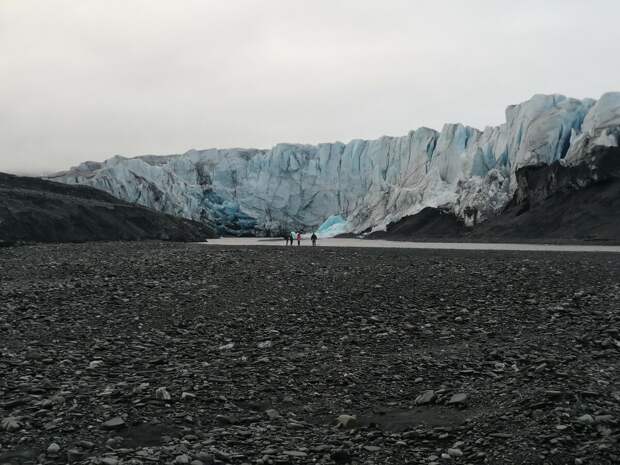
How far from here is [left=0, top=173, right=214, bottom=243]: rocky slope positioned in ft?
148

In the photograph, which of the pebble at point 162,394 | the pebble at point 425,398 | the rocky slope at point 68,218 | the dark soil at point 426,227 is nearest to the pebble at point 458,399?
the pebble at point 425,398

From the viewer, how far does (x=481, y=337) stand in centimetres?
977

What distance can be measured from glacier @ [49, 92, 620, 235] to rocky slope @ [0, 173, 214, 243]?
3807cm

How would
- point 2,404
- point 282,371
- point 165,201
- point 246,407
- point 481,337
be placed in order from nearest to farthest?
point 2,404, point 246,407, point 282,371, point 481,337, point 165,201

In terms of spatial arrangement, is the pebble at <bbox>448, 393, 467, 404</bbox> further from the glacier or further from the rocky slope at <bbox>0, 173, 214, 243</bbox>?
the glacier

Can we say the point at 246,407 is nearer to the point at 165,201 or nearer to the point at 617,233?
the point at 617,233

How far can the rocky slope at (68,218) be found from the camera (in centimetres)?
4497

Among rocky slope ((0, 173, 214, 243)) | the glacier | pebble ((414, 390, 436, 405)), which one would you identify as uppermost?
the glacier

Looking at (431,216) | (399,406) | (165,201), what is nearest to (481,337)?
(399,406)

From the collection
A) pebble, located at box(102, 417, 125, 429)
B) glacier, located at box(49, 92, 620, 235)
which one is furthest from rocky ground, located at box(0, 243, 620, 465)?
glacier, located at box(49, 92, 620, 235)

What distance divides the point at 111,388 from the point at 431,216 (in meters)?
86.1

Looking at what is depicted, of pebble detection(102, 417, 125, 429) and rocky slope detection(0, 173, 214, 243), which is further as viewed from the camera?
rocky slope detection(0, 173, 214, 243)

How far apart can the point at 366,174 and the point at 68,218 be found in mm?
69061

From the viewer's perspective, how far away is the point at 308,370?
7.99m
